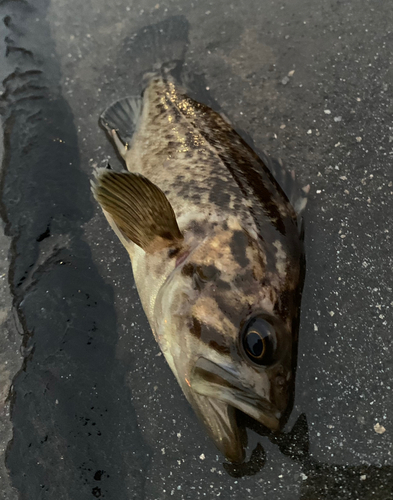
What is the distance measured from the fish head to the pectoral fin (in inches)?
10.9

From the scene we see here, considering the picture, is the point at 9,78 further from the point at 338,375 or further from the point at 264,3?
the point at 338,375

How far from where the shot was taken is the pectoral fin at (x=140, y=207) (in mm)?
2484

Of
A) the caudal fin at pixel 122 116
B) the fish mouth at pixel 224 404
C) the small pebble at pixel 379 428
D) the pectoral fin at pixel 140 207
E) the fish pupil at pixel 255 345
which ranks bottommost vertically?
the small pebble at pixel 379 428

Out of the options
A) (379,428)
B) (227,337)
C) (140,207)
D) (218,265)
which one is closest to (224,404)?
(227,337)

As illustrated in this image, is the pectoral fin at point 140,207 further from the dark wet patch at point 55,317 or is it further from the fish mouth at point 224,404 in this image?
the fish mouth at point 224,404

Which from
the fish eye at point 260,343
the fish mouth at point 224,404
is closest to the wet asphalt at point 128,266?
the fish mouth at point 224,404

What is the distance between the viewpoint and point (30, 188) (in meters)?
3.41

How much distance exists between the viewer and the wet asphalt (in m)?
2.70

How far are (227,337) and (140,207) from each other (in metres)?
1.11

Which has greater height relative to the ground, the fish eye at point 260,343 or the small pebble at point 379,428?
the fish eye at point 260,343

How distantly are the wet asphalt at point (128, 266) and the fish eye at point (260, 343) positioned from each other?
84cm

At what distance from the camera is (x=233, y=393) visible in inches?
83.6

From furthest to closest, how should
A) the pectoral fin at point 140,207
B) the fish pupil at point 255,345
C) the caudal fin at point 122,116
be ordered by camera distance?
the caudal fin at point 122,116, the pectoral fin at point 140,207, the fish pupil at point 255,345

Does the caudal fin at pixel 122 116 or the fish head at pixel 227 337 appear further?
the caudal fin at pixel 122 116
